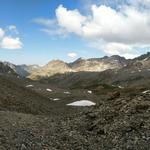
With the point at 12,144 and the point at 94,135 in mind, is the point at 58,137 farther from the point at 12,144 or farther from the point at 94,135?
the point at 12,144

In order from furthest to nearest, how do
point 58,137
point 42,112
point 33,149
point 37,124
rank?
point 42,112
point 37,124
point 58,137
point 33,149

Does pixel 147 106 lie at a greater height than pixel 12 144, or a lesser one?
greater

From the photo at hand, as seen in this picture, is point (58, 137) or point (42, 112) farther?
point (42, 112)

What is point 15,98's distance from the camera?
45.3 metres

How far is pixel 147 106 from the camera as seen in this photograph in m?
29.0

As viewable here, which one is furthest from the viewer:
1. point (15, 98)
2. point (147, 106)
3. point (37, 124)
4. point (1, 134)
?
point (15, 98)

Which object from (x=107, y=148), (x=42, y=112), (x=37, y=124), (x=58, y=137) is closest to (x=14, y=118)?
(x=37, y=124)

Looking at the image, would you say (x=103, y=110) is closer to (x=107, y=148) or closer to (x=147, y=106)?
(x=147, y=106)

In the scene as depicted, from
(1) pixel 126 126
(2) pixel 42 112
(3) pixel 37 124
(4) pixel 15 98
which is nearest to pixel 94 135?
(1) pixel 126 126

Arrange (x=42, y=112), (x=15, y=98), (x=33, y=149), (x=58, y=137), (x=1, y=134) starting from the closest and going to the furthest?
(x=33, y=149), (x=1, y=134), (x=58, y=137), (x=42, y=112), (x=15, y=98)

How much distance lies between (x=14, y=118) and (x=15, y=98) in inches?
715

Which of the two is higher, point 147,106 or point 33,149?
point 147,106

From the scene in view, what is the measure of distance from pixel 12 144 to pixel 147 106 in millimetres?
13767

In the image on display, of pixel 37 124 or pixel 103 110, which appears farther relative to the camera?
pixel 103 110
